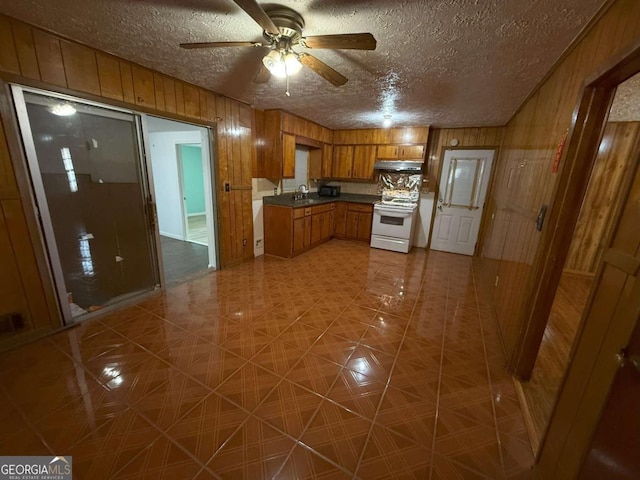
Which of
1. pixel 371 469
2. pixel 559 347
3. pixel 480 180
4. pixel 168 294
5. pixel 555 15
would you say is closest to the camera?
pixel 371 469

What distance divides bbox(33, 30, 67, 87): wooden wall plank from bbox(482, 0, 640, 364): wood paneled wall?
3410 millimetres

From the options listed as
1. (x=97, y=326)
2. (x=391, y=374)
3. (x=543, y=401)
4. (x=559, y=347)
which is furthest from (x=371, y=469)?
(x=97, y=326)

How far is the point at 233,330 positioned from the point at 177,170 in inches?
152

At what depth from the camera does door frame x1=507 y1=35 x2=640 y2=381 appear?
1.32 metres

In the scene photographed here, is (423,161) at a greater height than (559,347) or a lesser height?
greater

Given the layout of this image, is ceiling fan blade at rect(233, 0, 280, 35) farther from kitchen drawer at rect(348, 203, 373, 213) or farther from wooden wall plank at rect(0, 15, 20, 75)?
kitchen drawer at rect(348, 203, 373, 213)

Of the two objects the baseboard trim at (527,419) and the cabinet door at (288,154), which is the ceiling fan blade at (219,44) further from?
the baseboard trim at (527,419)

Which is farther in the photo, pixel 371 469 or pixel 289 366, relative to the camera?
pixel 289 366

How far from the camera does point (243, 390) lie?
5.48ft

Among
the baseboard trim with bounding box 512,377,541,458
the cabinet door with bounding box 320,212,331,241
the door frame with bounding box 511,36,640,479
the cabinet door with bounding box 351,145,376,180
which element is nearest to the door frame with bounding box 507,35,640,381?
the door frame with bounding box 511,36,640,479

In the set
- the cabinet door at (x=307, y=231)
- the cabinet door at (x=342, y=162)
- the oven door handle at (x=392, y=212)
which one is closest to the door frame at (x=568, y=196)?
the oven door handle at (x=392, y=212)

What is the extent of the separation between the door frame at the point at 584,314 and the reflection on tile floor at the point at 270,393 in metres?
0.31

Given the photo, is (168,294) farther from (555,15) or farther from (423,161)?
(423,161)

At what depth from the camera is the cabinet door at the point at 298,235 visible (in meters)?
4.20
